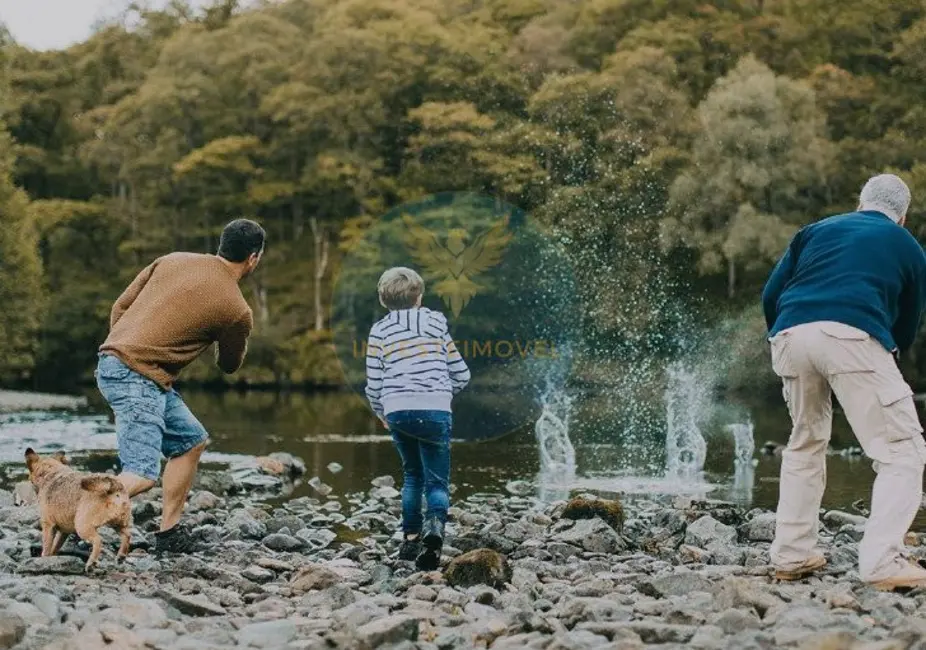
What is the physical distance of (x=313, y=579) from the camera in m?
6.92

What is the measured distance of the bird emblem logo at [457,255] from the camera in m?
43.3

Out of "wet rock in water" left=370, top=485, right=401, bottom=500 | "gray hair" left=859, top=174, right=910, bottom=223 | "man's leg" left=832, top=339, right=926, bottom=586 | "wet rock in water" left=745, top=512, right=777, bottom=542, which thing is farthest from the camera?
"wet rock in water" left=370, top=485, right=401, bottom=500

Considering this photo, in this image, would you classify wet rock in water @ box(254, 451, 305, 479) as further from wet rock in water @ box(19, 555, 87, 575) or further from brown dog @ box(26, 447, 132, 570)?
wet rock in water @ box(19, 555, 87, 575)

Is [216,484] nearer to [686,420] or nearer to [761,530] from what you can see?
[761,530]

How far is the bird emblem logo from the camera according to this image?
142 ft

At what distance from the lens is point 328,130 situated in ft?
163

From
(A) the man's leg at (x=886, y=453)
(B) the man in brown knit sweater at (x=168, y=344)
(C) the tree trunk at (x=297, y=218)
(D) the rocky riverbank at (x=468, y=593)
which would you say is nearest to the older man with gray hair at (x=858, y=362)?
(A) the man's leg at (x=886, y=453)

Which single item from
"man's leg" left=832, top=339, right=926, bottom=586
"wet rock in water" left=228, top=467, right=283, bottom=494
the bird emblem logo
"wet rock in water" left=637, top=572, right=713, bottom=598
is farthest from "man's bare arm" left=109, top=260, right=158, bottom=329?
the bird emblem logo

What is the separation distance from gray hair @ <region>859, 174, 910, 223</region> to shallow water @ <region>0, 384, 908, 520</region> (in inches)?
238

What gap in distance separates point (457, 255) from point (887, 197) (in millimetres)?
37946

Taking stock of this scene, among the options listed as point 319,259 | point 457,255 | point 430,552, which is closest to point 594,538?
point 430,552

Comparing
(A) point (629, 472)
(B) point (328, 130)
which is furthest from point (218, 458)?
(B) point (328, 130)

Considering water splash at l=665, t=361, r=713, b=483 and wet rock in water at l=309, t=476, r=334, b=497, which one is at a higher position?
wet rock in water at l=309, t=476, r=334, b=497

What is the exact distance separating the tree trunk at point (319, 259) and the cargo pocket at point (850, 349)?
140ft
